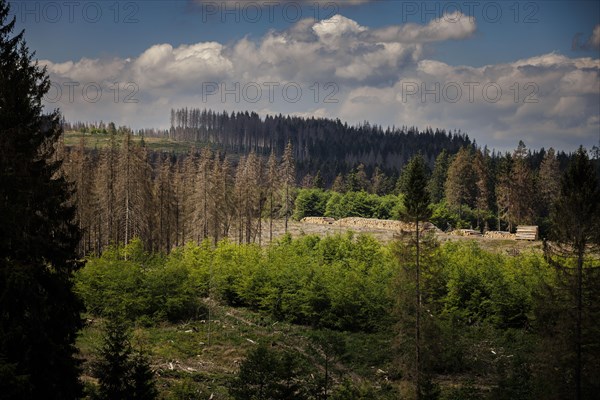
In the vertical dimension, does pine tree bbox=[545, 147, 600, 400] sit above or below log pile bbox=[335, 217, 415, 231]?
above

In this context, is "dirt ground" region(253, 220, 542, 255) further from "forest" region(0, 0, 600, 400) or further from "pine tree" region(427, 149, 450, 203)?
"pine tree" region(427, 149, 450, 203)

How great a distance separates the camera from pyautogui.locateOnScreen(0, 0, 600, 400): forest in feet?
49.6

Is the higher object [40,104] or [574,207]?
[40,104]

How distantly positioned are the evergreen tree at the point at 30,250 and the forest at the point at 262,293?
0.18 feet

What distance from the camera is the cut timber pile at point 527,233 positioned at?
235 feet

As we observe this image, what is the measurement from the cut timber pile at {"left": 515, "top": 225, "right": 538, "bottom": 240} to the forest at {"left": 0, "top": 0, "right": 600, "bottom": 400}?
264 centimetres

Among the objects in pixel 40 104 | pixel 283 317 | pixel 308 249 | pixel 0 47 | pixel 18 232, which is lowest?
pixel 283 317

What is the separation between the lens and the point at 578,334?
21891mm

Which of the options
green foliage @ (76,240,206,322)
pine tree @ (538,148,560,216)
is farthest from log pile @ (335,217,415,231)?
green foliage @ (76,240,206,322)

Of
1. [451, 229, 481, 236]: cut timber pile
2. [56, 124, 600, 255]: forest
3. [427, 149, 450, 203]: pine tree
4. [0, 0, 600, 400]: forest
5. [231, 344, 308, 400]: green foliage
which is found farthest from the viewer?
[427, 149, 450, 203]: pine tree

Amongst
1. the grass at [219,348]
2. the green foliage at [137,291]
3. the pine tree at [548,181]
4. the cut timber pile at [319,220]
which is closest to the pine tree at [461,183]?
the pine tree at [548,181]

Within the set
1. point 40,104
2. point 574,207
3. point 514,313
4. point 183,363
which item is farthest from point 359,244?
point 40,104

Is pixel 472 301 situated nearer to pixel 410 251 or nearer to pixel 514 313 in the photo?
pixel 514 313

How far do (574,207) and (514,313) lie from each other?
2404cm
